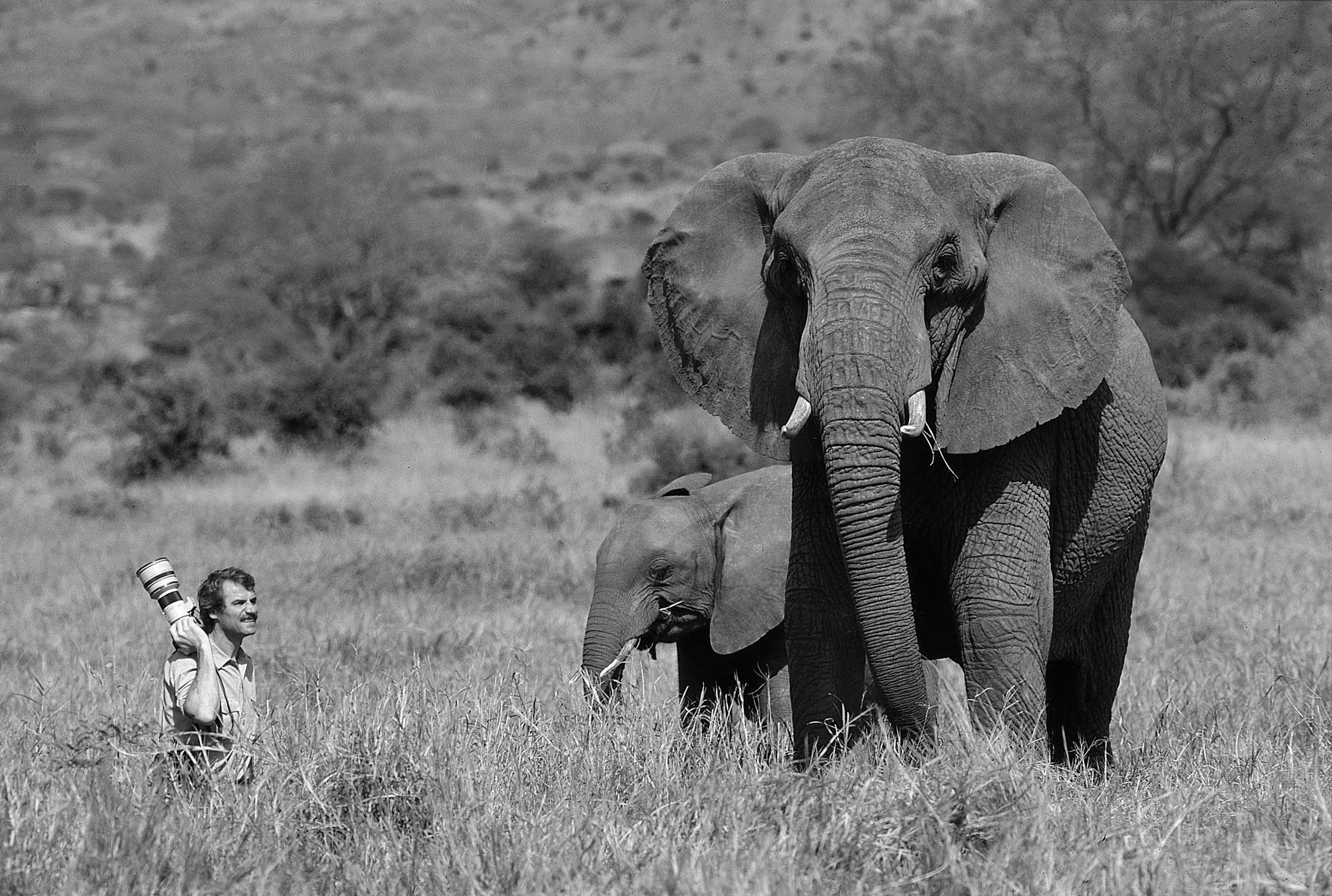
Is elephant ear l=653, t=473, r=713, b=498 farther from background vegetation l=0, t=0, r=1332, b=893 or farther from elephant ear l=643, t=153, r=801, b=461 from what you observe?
elephant ear l=643, t=153, r=801, b=461

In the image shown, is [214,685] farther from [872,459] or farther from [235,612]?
[872,459]

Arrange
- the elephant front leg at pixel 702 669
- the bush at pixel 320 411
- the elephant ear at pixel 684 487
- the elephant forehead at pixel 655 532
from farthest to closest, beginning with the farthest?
the bush at pixel 320 411
the elephant ear at pixel 684 487
the elephant front leg at pixel 702 669
the elephant forehead at pixel 655 532

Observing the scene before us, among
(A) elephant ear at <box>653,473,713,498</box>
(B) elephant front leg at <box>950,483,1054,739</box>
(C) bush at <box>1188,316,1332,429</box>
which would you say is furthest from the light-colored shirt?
(C) bush at <box>1188,316,1332,429</box>

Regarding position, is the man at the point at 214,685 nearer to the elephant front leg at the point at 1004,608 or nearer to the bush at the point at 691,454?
the elephant front leg at the point at 1004,608

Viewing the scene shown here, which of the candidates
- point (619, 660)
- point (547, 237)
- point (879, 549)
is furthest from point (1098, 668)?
point (547, 237)

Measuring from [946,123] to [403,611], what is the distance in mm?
24626

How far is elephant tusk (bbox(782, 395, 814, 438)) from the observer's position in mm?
4418

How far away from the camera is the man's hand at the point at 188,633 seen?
14.3 ft

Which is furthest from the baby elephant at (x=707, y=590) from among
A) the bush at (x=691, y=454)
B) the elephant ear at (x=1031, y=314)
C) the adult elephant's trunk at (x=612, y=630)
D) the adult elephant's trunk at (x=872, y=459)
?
the bush at (x=691, y=454)

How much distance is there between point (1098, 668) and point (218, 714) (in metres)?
3.23

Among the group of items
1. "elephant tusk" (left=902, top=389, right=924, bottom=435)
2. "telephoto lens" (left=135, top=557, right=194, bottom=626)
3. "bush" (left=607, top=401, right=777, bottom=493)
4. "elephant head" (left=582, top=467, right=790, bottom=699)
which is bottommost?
"bush" (left=607, top=401, right=777, bottom=493)

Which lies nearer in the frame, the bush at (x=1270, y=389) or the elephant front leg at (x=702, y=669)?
the elephant front leg at (x=702, y=669)

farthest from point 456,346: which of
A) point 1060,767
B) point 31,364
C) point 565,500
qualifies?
point 1060,767

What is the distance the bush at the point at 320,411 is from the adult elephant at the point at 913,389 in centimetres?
1464
